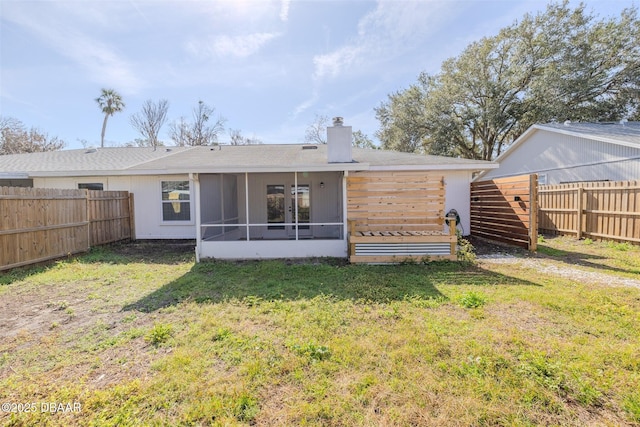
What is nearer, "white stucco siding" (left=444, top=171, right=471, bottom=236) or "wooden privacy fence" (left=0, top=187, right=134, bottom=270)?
"wooden privacy fence" (left=0, top=187, right=134, bottom=270)

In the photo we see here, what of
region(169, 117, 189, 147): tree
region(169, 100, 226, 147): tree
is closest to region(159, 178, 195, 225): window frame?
region(169, 100, 226, 147): tree

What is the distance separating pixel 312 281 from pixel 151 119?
3127cm

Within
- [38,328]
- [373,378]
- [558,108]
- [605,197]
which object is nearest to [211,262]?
[38,328]

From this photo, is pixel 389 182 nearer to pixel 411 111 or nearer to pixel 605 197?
pixel 605 197

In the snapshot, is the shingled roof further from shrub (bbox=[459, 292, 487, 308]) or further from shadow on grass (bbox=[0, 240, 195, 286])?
shrub (bbox=[459, 292, 487, 308])

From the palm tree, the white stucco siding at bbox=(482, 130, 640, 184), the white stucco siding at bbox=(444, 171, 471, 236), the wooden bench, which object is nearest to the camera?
the wooden bench

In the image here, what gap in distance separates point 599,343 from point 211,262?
6953mm

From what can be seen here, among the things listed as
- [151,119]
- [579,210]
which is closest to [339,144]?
[579,210]

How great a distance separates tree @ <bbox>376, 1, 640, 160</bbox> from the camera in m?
16.8

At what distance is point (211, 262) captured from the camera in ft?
22.9

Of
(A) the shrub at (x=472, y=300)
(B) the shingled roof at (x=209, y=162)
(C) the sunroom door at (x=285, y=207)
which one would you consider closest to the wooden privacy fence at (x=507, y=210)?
(B) the shingled roof at (x=209, y=162)

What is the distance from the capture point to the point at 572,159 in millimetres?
11453

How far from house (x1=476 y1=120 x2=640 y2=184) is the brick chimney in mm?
9268

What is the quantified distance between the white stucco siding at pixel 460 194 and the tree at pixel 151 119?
1140 inches
